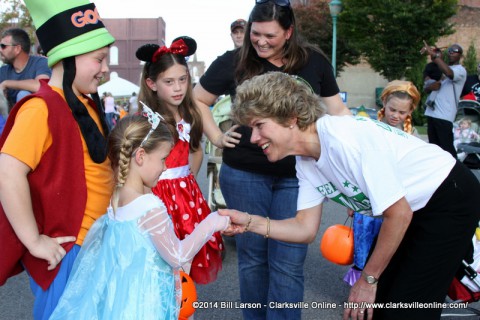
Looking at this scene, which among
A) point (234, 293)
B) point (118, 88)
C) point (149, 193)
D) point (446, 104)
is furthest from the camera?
point (118, 88)

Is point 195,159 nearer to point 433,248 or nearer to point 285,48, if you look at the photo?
point 285,48

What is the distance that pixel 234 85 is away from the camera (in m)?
3.70

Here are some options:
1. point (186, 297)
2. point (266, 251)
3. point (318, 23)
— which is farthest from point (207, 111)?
point (318, 23)

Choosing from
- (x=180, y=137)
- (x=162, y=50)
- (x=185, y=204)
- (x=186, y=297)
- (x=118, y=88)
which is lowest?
(x=118, y=88)

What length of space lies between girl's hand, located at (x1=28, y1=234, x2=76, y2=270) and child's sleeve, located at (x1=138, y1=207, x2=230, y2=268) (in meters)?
0.36

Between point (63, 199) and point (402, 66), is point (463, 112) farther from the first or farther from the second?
point (402, 66)

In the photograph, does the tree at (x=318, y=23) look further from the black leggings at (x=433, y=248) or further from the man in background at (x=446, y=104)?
the black leggings at (x=433, y=248)

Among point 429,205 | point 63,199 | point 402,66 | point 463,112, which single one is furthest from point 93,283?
point 402,66

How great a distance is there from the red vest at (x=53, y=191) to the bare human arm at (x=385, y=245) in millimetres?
1390

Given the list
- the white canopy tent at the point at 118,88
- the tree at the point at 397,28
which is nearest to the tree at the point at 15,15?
the white canopy tent at the point at 118,88

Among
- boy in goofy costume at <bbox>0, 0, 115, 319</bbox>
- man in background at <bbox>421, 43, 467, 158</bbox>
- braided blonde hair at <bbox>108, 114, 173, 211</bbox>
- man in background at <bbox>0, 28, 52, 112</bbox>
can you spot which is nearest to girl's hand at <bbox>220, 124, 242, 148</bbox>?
braided blonde hair at <bbox>108, 114, 173, 211</bbox>

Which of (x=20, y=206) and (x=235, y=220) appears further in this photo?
(x=235, y=220)

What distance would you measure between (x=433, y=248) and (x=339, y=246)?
135 centimetres

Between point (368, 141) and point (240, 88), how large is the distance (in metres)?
0.71
